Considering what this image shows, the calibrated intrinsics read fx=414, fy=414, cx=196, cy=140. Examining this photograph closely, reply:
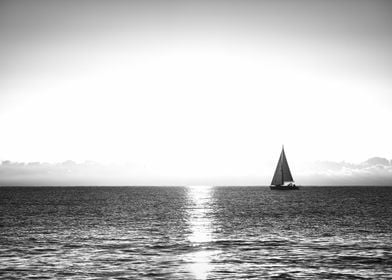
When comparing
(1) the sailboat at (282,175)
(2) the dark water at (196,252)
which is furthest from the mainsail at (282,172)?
(2) the dark water at (196,252)

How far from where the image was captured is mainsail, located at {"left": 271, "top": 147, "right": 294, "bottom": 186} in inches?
6990

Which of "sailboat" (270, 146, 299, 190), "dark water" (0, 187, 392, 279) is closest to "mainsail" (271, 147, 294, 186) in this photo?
"sailboat" (270, 146, 299, 190)

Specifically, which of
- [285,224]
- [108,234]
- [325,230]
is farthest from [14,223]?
[325,230]

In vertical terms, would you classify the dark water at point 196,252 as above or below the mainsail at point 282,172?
below

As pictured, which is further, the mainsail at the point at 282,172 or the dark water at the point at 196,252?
the mainsail at the point at 282,172

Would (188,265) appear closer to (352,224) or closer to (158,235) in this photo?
(158,235)

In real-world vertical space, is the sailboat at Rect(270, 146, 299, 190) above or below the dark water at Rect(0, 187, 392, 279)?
above

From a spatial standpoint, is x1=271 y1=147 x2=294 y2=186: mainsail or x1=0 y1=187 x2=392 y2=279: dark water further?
x1=271 y1=147 x2=294 y2=186: mainsail

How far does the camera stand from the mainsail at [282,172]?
178 metres

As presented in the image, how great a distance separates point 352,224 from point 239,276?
41.7m

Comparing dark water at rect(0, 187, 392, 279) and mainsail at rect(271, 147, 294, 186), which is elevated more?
mainsail at rect(271, 147, 294, 186)

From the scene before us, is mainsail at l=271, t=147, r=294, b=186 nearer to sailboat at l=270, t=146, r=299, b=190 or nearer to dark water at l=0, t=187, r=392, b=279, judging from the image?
sailboat at l=270, t=146, r=299, b=190

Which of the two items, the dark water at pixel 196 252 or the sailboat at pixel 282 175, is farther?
the sailboat at pixel 282 175

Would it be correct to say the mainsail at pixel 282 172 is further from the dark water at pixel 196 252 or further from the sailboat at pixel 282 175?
the dark water at pixel 196 252
